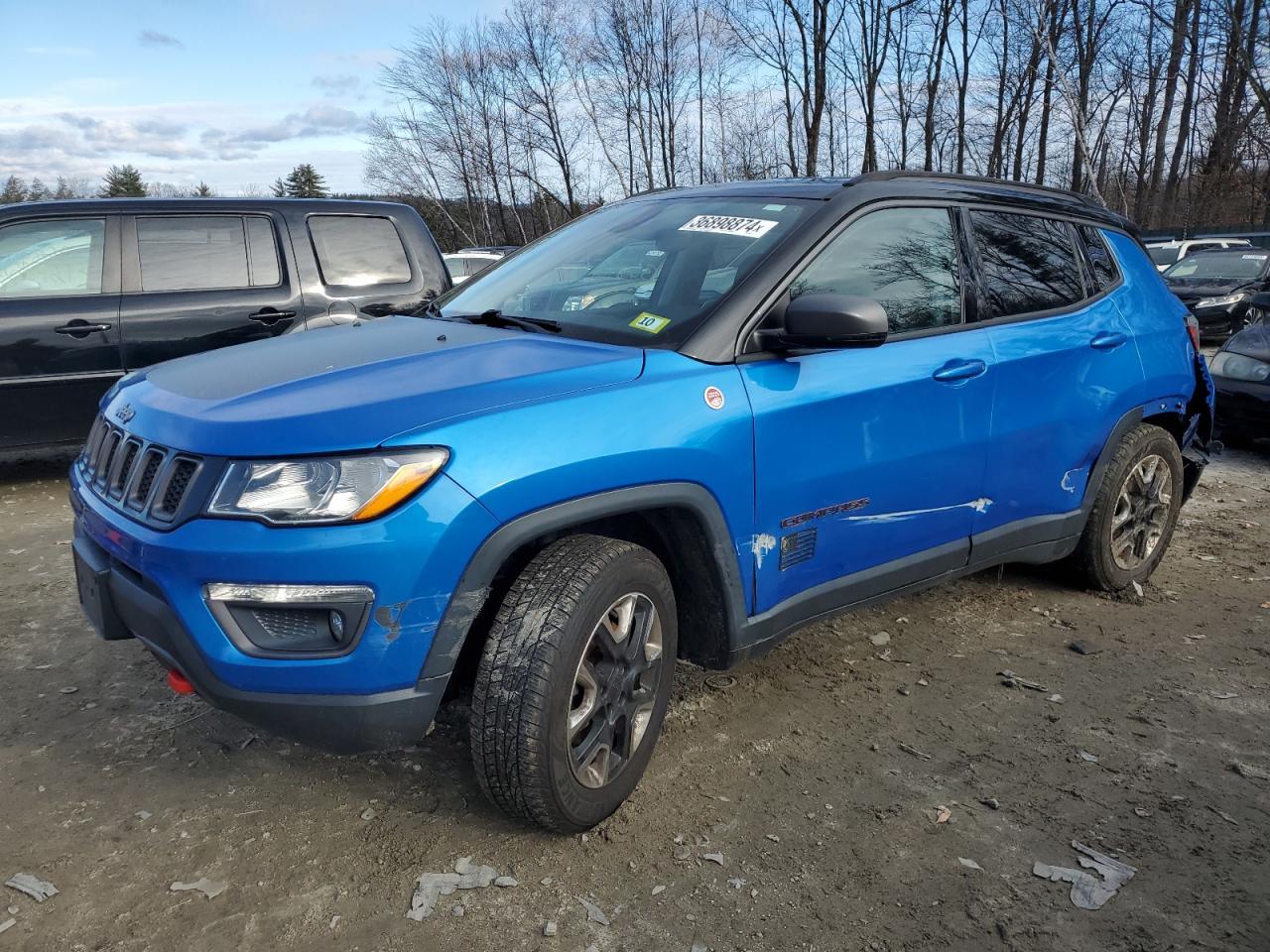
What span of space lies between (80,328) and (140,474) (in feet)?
13.4

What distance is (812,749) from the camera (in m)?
2.93

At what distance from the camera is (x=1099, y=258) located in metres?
3.96

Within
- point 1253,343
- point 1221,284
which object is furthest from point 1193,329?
point 1221,284

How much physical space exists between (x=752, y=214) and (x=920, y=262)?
623mm

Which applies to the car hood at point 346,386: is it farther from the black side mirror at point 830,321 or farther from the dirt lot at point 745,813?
the dirt lot at point 745,813

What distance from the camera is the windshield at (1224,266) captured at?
46.2 feet

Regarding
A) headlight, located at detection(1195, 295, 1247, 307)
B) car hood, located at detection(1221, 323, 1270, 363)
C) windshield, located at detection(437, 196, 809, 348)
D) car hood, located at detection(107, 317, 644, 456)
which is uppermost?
windshield, located at detection(437, 196, 809, 348)

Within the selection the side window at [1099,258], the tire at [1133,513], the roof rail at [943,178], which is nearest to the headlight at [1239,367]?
the tire at [1133,513]

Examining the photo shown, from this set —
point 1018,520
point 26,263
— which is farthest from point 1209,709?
point 26,263

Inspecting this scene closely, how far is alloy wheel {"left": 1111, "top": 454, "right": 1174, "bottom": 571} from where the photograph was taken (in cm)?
408

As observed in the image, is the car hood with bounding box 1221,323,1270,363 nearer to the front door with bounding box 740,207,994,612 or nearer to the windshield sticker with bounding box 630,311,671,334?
the front door with bounding box 740,207,994,612

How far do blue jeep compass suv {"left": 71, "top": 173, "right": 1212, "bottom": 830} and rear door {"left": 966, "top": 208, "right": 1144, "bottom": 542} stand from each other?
16mm

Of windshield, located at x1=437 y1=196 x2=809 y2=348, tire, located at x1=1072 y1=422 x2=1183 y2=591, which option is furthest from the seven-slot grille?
tire, located at x1=1072 y1=422 x2=1183 y2=591

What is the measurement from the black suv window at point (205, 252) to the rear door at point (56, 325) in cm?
21
